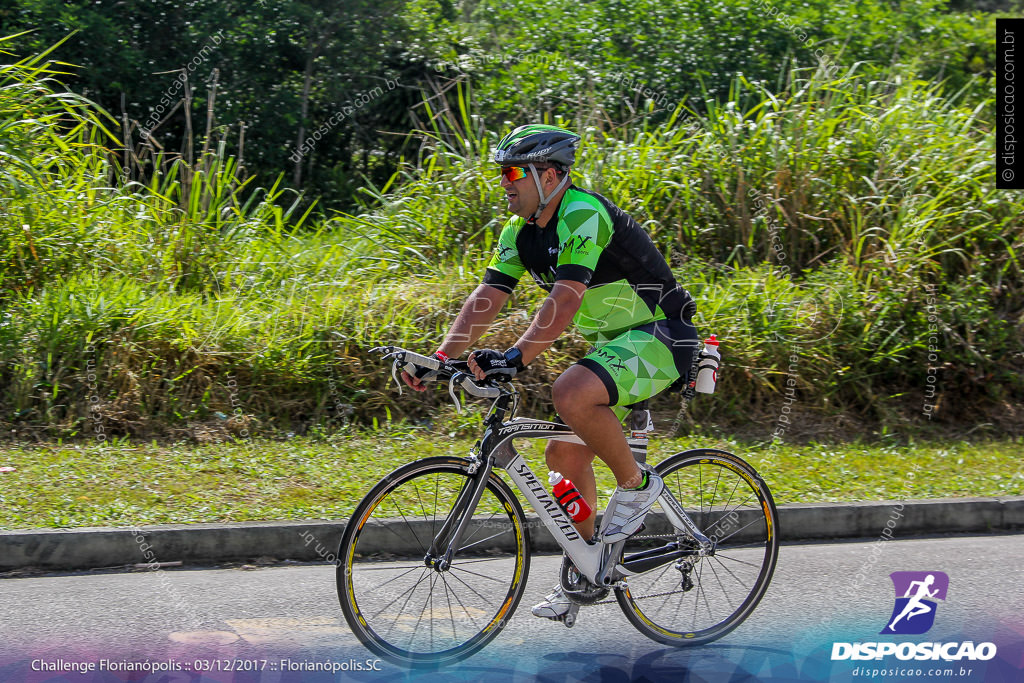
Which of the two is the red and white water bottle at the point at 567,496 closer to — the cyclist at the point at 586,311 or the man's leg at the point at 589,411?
the cyclist at the point at 586,311

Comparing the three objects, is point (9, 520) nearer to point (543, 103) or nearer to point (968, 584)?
point (968, 584)

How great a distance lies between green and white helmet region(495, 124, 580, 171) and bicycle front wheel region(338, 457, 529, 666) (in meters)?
1.18

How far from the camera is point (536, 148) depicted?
12.6ft

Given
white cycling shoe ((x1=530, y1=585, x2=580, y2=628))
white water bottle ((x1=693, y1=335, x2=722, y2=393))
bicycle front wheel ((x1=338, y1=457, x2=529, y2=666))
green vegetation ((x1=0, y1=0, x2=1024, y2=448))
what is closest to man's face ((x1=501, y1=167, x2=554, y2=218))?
white water bottle ((x1=693, y1=335, x2=722, y2=393))

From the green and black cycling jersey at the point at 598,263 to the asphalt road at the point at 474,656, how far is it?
1.33 meters

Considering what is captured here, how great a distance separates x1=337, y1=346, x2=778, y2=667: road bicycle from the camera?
3826mm

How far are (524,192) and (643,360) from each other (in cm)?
81

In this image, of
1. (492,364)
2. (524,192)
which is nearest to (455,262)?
(524,192)

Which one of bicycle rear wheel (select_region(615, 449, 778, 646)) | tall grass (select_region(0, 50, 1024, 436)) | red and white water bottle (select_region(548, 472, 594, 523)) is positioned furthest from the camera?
tall grass (select_region(0, 50, 1024, 436))

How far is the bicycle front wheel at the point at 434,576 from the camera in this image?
3830mm

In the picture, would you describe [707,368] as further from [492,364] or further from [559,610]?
[559,610]

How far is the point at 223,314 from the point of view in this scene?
769 cm

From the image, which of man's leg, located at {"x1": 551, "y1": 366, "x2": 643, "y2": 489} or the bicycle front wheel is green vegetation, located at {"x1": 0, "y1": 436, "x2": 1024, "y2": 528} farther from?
man's leg, located at {"x1": 551, "y1": 366, "x2": 643, "y2": 489}

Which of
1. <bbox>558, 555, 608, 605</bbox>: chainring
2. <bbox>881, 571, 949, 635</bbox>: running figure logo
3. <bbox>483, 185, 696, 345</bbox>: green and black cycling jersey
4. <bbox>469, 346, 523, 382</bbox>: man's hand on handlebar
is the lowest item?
<bbox>881, 571, 949, 635</bbox>: running figure logo
